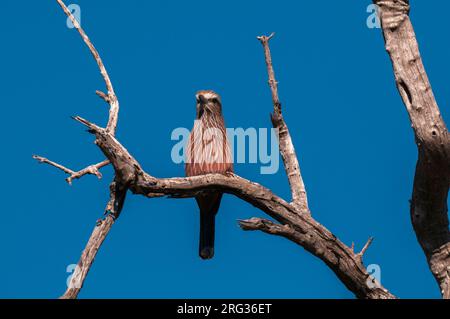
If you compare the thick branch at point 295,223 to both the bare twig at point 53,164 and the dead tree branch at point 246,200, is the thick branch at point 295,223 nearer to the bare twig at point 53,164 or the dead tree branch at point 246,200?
the dead tree branch at point 246,200

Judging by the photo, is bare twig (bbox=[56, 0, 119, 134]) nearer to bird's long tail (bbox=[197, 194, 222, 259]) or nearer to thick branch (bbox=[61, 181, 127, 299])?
thick branch (bbox=[61, 181, 127, 299])

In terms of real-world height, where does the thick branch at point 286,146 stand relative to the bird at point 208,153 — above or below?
below

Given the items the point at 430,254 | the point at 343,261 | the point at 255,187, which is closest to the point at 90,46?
the point at 255,187

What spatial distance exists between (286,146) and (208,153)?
1.48 meters

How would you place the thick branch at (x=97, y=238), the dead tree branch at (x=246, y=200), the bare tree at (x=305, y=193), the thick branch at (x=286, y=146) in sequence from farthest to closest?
the thick branch at (x=286, y=146) → the bare tree at (x=305, y=193) → the dead tree branch at (x=246, y=200) → the thick branch at (x=97, y=238)

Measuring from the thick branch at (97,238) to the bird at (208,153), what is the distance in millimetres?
2223

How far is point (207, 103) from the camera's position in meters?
9.57

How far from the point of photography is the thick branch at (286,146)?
760 centimetres

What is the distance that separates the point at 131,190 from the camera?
6875mm

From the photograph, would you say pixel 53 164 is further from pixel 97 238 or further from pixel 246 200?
pixel 246 200

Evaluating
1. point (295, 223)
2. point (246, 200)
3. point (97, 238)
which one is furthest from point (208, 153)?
point (97, 238)

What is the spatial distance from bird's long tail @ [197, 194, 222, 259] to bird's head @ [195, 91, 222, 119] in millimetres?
918

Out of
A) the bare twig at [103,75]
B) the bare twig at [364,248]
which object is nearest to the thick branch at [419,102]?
the bare twig at [364,248]

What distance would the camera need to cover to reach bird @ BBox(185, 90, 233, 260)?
9135mm
